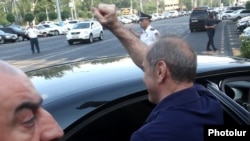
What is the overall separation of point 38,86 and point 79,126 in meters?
0.48

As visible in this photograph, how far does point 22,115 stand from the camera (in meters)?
0.80

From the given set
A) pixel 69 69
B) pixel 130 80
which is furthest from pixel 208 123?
pixel 69 69

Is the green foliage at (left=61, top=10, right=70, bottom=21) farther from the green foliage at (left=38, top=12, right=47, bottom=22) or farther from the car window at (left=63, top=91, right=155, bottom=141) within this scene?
the car window at (left=63, top=91, right=155, bottom=141)

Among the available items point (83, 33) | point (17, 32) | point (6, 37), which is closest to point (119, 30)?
point (83, 33)

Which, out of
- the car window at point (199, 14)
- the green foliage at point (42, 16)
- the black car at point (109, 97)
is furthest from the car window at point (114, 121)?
the green foliage at point (42, 16)

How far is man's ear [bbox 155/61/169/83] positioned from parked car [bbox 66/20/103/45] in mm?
22994

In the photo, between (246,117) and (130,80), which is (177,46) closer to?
(130,80)

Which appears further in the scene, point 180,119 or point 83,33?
point 83,33

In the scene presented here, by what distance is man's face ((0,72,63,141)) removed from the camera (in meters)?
0.78

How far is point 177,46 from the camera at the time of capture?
1.83 m

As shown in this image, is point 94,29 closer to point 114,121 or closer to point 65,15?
point 114,121

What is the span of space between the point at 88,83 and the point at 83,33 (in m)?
22.9

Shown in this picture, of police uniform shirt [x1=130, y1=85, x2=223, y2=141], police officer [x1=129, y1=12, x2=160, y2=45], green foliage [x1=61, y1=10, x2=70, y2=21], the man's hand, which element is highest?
the man's hand

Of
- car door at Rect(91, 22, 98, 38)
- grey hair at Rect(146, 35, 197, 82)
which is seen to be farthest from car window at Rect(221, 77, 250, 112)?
car door at Rect(91, 22, 98, 38)
